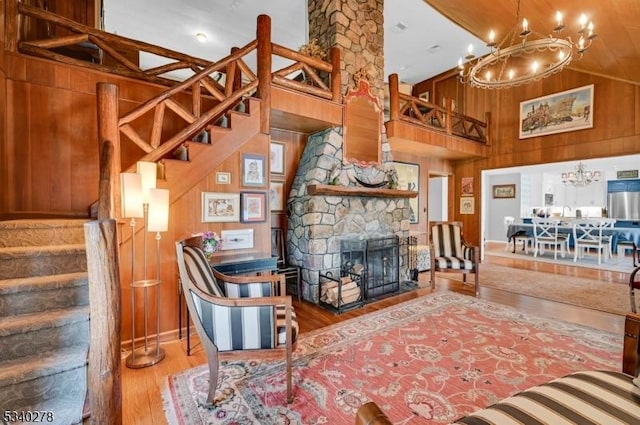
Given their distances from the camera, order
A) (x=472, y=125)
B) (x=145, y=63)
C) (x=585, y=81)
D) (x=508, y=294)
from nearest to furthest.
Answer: (x=508, y=294)
(x=585, y=81)
(x=145, y=63)
(x=472, y=125)

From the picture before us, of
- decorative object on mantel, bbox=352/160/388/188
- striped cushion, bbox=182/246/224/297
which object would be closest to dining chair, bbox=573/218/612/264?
decorative object on mantel, bbox=352/160/388/188

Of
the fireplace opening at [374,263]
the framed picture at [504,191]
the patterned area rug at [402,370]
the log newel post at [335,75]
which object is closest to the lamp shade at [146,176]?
the patterned area rug at [402,370]

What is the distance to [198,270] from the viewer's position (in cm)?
200

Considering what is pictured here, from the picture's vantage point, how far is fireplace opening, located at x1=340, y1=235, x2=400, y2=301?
4.19m

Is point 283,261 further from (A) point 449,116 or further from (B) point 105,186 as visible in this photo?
(A) point 449,116

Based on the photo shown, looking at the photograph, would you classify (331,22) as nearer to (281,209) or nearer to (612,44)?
(281,209)

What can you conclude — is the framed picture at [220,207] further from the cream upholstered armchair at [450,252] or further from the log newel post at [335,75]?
the cream upholstered armchair at [450,252]

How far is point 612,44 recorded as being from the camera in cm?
383

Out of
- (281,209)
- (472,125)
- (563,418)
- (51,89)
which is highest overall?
(472,125)

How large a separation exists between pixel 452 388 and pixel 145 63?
8.29 metres

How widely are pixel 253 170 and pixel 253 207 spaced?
458 mm

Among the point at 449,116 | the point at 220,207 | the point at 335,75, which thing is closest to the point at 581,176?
the point at 449,116

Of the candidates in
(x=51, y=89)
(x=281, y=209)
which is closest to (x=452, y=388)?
(x=281, y=209)

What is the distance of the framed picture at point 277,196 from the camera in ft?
14.9
